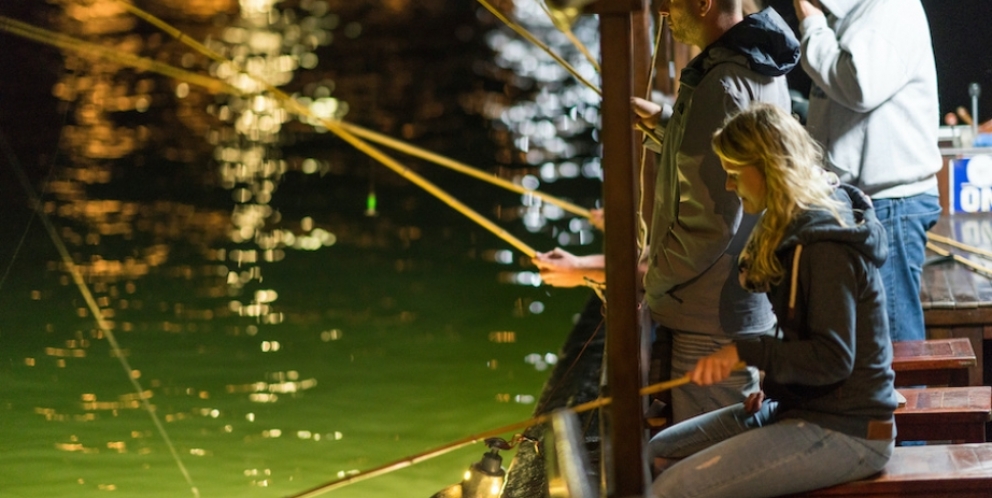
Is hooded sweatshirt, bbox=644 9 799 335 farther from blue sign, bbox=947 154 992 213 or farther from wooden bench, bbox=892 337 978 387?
blue sign, bbox=947 154 992 213

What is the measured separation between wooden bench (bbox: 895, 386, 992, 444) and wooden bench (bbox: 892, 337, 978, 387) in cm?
51

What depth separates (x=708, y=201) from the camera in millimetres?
3572

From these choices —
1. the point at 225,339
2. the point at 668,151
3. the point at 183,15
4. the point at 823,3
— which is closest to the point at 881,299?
the point at 668,151

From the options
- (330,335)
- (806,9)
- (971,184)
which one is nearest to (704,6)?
(806,9)

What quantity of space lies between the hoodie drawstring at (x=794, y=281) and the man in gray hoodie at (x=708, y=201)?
49 centimetres

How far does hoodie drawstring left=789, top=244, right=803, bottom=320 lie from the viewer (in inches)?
122

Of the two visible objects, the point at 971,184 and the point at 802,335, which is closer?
the point at 802,335

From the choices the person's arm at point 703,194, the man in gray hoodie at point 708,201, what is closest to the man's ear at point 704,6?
the man in gray hoodie at point 708,201

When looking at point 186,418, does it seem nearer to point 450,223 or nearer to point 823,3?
point 823,3

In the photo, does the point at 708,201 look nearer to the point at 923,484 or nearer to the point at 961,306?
the point at 923,484

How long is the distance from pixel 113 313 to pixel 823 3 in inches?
306

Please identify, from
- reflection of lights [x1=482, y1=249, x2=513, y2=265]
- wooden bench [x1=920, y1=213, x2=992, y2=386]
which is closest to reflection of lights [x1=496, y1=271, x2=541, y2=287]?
reflection of lights [x1=482, y1=249, x2=513, y2=265]

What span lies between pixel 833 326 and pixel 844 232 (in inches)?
9.4

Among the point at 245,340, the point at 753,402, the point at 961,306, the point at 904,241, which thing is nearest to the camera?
the point at 753,402
